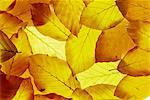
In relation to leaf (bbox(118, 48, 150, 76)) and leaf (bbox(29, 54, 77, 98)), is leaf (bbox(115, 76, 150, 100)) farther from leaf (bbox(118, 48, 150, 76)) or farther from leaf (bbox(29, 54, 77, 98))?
leaf (bbox(29, 54, 77, 98))

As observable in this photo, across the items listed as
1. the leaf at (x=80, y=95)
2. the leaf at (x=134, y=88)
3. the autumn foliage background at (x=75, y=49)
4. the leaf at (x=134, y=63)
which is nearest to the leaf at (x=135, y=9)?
the autumn foliage background at (x=75, y=49)

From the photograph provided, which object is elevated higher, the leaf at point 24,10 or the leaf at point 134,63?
the leaf at point 24,10

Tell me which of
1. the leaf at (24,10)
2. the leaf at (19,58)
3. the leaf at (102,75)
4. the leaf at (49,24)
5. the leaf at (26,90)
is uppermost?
the leaf at (24,10)

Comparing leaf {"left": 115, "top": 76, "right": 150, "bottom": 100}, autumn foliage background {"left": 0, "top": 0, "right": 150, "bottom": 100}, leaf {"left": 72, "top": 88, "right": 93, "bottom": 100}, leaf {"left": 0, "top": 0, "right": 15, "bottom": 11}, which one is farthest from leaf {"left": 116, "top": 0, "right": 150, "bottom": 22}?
leaf {"left": 0, "top": 0, "right": 15, "bottom": 11}

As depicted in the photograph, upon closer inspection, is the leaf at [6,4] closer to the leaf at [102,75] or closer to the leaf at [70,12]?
the leaf at [70,12]

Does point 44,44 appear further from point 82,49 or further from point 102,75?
point 102,75

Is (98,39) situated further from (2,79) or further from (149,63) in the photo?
(2,79)
